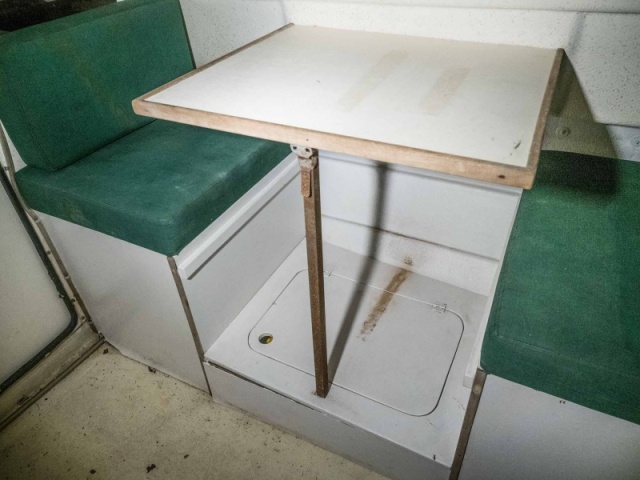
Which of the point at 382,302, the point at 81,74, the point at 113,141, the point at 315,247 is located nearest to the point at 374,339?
the point at 382,302

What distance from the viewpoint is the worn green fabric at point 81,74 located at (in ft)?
4.28

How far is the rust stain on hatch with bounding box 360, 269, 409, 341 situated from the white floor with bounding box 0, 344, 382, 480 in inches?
18.4

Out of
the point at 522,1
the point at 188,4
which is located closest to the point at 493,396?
the point at 522,1

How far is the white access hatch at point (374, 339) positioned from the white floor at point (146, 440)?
11.5 inches

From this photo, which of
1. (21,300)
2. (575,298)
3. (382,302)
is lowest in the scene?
(382,302)

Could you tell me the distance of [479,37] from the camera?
4.74 ft

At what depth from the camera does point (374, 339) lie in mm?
1647

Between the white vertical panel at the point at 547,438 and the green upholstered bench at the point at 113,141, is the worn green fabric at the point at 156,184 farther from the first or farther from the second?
the white vertical panel at the point at 547,438

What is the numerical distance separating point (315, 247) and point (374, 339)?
679mm

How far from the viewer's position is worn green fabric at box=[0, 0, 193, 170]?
4.28ft

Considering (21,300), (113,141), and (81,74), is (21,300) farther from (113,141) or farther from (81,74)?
(81,74)

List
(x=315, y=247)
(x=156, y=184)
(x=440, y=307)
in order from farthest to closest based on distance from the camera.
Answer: (x=440, y=307) < (x=156, y=184) < (x=315, y=247)

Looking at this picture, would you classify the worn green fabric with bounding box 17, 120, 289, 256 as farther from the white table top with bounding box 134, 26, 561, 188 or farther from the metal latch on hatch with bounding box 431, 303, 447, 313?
the metal latch on hatch with bounding box 431, 303, 447, 313

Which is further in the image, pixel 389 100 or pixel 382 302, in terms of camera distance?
pixel 382 302
